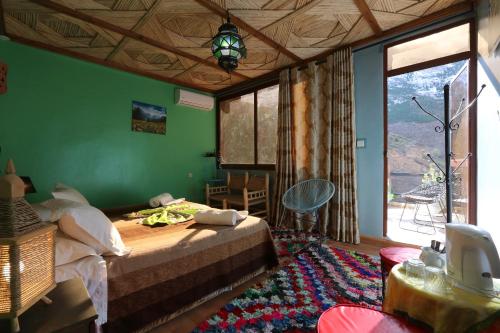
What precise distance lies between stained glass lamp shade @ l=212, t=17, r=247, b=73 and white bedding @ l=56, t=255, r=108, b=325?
1872 mm

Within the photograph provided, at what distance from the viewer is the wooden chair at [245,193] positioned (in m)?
3.82

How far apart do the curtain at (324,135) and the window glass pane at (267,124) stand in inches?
15.5

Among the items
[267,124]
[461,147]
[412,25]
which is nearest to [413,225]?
[461,147]

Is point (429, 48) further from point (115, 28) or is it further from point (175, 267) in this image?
point (115, 28)

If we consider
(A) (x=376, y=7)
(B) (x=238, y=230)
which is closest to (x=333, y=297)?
(B) (x=238, y=230)

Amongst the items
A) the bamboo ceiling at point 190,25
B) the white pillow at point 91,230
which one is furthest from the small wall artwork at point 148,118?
the white pillow at point 91,230

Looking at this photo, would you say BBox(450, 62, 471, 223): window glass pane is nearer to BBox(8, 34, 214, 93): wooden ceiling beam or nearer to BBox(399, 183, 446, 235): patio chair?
BBox(399, 183, 446, 235): patio chair

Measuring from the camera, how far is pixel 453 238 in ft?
3.11

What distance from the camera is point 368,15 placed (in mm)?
Result: 2508

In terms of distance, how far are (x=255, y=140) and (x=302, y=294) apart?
3.13 metres

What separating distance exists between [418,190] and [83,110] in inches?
188

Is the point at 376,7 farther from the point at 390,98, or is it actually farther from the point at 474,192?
the point at 474,192

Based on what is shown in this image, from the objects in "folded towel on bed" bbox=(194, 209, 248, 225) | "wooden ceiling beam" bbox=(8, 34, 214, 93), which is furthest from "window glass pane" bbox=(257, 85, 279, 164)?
"folded towel on bed" bbox=(194, 209, 248, 225)

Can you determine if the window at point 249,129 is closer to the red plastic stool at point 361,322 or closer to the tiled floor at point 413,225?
the tiled floor at point 413,225
